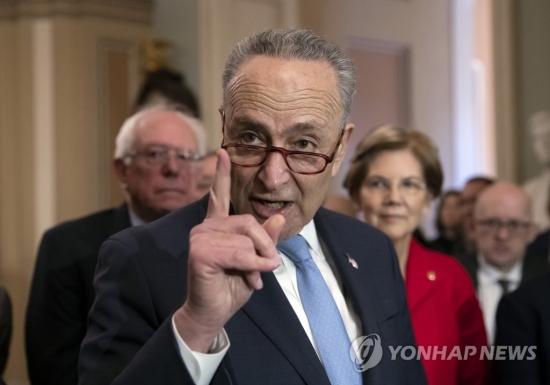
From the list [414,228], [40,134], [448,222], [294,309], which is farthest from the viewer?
[40,134]

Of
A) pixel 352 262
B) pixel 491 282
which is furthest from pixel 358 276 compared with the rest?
pixel 491 282

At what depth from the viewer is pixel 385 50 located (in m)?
5.70

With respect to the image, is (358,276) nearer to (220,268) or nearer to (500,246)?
(220,268)

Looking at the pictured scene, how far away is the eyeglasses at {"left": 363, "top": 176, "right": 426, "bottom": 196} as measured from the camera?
288 centimetres

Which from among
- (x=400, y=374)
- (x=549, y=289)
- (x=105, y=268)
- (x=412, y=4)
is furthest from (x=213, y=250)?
(x=412, y=4)

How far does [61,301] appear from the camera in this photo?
2602mm

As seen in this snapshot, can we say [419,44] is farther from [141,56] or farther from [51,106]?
[51,106]

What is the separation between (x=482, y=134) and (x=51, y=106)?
223 inches

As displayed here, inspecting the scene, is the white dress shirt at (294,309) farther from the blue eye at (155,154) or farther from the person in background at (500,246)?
the person in background at (500,246)

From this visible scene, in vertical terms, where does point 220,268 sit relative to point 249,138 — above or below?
below

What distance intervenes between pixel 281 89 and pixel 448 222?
3844 mm

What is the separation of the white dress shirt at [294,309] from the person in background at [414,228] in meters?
0.82

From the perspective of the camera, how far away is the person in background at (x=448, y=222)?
487 centimetres

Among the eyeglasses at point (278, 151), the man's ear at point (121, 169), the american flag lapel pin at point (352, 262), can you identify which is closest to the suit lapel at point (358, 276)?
the american flag lapel pin at point (352, 262)
